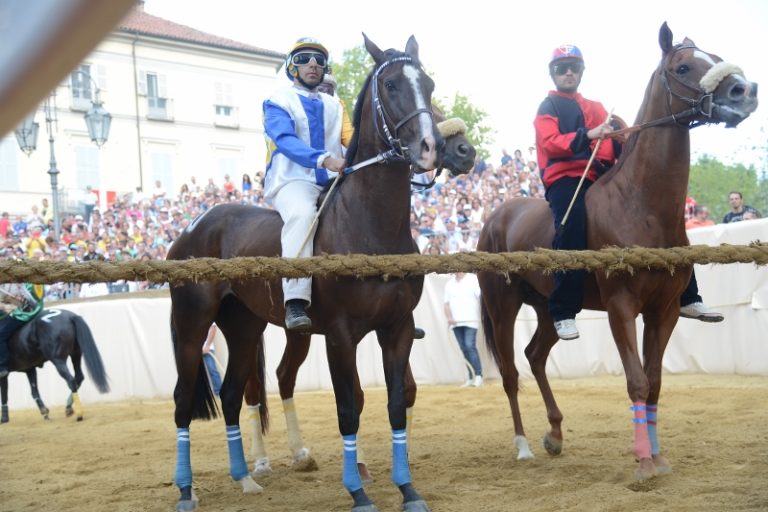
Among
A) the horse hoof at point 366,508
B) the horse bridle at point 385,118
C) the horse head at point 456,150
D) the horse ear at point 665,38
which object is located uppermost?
the horse ear at point 665,38

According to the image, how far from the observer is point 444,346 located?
46.9 ft

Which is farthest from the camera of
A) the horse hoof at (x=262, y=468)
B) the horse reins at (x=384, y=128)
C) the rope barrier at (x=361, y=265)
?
the horse hoof at (x=262, y=468)

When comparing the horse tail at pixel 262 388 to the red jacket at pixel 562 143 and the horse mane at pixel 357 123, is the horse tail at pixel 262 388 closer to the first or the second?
the horse mane at pixel 357 123

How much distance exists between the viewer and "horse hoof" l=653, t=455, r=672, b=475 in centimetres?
522

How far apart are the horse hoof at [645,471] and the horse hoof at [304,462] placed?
2608 millimetres

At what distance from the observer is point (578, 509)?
14.4 feet

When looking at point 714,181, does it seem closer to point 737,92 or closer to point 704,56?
point 704,56

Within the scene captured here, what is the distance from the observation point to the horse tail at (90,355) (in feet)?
40.4

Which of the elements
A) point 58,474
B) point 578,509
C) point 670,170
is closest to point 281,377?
point 58,474

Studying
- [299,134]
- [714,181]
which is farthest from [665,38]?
[714,181]

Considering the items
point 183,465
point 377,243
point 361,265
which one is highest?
point 377,243

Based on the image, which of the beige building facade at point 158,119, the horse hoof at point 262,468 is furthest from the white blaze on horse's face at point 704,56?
the beige building facade at point 158,119

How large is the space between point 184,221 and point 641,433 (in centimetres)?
2013

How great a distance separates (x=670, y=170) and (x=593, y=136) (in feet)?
2.00
